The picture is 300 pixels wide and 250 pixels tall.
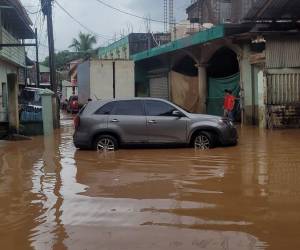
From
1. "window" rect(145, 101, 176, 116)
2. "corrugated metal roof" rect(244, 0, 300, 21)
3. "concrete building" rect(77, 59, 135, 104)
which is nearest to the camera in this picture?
"window" rect(145, 101, 176, 116)

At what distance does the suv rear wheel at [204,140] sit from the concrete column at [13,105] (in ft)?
30.9

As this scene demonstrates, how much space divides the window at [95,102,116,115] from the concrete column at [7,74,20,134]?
7690 millimetres

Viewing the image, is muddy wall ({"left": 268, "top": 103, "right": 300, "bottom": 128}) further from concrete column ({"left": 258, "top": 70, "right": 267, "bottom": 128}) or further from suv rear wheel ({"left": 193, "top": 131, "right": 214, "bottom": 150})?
suv rear wheel ({"left": 193, "top": 131, "right": 214, "bottom": 150})

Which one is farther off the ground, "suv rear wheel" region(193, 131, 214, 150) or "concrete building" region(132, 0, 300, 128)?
"concrete building" region(132, 0, 300, 128)

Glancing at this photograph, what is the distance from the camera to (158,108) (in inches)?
604

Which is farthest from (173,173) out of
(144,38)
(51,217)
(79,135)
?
(144,38)

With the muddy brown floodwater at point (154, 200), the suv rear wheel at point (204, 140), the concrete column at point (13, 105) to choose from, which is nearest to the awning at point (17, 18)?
the concrete column at point (13, 105)

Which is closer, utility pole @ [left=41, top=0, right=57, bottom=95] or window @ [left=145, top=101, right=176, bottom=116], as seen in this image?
window @ [left=145, top=101, right=176, bottom=116]

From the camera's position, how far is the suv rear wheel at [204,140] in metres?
15.1

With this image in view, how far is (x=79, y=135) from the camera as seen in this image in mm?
15414

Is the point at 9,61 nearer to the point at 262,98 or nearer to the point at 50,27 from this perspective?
the point at 50,27

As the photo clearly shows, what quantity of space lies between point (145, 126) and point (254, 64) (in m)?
10.8

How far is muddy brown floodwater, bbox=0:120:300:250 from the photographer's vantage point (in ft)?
20.6

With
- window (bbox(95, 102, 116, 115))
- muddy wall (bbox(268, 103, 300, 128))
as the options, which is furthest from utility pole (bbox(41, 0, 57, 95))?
window (bbox(95, 102, 116, 115))
